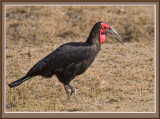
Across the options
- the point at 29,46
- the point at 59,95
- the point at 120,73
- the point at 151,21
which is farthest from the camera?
the point at 151,21

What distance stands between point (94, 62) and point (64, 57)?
3.08 m

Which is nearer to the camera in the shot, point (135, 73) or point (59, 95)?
point (59, 95)

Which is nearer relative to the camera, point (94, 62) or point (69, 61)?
point (69, 61)

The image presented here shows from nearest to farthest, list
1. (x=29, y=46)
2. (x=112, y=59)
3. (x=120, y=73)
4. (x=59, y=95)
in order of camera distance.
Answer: (x=59, y=95), (x=120, y=73), (x=112, y=59), (x=29, y=46)

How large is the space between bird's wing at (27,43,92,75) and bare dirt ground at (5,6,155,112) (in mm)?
741

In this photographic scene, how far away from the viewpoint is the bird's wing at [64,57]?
29.0ft

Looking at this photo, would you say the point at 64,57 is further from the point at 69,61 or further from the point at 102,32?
the point at 102,32

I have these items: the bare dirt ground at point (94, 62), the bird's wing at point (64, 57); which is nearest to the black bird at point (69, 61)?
the bird's wing at point (64, 57)

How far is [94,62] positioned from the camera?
11875 mm

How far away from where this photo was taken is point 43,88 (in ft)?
34.3

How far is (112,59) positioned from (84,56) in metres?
3.29

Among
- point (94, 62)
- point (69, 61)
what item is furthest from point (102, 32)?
point (94, 62)

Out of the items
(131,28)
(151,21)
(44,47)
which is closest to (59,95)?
(44,47)

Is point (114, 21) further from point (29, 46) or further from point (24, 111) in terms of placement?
point (24, 111)
